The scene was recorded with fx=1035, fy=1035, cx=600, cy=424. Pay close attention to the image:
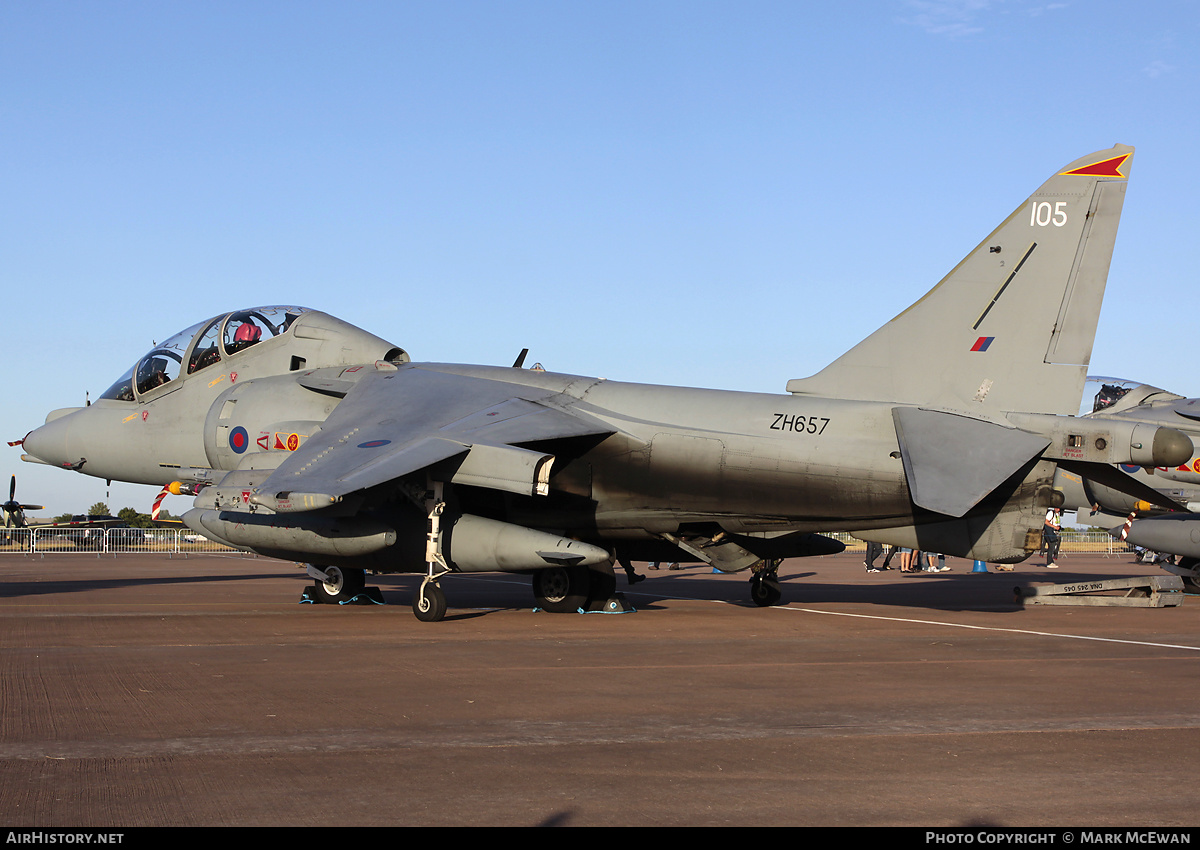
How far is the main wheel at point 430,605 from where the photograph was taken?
13.2 meters

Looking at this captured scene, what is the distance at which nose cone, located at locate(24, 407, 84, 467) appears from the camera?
18.1m

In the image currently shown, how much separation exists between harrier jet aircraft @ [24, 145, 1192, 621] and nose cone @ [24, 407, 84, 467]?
4.70 meters

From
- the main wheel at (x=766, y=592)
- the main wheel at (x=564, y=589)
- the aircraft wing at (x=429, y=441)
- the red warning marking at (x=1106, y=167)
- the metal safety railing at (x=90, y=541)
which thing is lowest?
the metal safety railing at (x=90, y=541)

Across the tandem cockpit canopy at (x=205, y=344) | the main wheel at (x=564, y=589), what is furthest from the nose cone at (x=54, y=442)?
the main wheel at (x=564, y=589)

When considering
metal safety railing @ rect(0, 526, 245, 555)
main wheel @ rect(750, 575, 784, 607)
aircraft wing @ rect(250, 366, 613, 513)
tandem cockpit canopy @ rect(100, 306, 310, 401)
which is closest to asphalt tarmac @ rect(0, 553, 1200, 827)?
aircraft wing @ rect(250, 366, 613, 513)

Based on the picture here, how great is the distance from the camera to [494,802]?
187 inches

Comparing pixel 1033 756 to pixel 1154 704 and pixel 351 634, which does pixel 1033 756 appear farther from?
pixel 351 634

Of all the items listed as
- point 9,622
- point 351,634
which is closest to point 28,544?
point 9,622

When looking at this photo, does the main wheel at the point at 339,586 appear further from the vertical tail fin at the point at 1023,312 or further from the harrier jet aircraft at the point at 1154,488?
the harrier jet aircraft at the point at 1154,488

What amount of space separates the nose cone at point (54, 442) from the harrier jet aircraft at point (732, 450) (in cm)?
470

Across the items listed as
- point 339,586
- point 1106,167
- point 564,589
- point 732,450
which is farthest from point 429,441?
point 1106,167

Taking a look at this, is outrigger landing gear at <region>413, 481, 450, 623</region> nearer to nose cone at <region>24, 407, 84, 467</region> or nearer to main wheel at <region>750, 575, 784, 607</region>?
main wheel at <region>750, 575, 784, 607</region>

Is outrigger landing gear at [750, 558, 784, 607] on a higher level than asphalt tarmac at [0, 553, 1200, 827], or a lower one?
higher

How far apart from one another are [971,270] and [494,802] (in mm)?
10823
